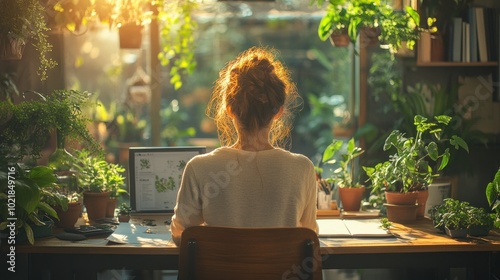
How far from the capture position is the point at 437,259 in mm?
3248

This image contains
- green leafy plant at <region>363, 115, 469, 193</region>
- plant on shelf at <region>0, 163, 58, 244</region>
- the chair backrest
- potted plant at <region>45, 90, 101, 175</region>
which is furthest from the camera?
green leafy plant at <region>363, 115, 469, 193</region>

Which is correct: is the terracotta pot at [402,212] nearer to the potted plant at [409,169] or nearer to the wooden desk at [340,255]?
the potted plant at [409,169]

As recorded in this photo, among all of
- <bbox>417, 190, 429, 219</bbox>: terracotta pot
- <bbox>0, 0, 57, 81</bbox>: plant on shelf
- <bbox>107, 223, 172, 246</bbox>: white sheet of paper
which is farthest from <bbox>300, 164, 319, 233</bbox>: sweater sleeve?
<bbox>0, 0, 57, 81</bbox>: plant on shelf

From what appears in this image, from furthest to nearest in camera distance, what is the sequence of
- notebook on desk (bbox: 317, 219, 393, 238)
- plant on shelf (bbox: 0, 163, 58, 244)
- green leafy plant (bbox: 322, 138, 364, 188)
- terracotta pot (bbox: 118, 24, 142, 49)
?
terracotta pot (bbox: 118, 24, 142, 49)
green leafy plant (bbox: 322, 138, 364, 188)
notebook on desk (bbox: 317, 219, 393, 238)
plant on shelf (bbox: 0, 163, 58, 244)

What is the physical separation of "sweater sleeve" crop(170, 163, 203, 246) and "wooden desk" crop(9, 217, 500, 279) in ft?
1.08

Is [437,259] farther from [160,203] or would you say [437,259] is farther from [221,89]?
[160,203]

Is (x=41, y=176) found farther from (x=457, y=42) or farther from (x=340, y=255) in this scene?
(x=457, y=42)

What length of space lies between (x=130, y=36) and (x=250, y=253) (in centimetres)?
282

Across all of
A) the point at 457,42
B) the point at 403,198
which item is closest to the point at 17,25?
the point at 403,198

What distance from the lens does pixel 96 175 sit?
13.0ft

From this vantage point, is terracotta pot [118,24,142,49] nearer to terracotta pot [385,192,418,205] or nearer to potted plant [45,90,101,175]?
potted plant [45,90,101,175]

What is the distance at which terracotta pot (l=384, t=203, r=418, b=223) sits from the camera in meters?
3.77

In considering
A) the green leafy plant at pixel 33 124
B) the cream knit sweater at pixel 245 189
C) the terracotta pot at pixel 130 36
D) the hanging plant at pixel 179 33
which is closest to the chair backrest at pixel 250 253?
the cream knit sweater at pixel 245 189

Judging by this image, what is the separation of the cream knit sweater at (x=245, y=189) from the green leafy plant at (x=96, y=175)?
1.16m
